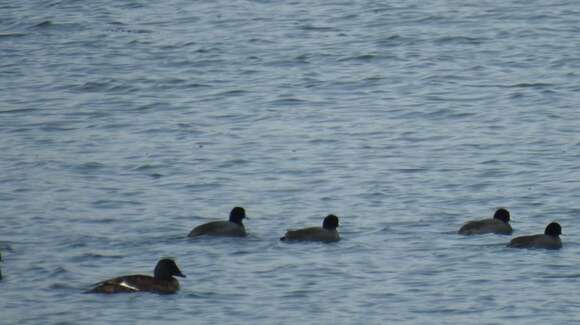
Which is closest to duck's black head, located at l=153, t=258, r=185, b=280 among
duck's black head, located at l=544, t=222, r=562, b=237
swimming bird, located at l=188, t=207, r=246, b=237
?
swimming bird, located at l=188, t=207, r=246, b=237

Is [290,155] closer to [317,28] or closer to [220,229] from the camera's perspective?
[220,229]

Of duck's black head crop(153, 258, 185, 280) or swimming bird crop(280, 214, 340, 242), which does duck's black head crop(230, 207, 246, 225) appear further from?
duck's black head crop(153, 258, 185, 280)

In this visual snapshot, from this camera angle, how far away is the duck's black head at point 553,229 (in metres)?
21.3

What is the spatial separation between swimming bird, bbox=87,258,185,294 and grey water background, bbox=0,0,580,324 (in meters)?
0.15

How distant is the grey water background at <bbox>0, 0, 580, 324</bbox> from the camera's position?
765 inches

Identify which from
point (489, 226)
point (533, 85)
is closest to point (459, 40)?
point (533, 85)

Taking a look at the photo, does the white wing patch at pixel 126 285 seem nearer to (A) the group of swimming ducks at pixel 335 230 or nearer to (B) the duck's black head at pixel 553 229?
(A) the group of swimming ducks at pixel 335 230

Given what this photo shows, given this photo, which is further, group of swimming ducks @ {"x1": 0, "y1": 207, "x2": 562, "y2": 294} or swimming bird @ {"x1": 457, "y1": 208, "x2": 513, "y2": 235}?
swimming bird @ {"x1": 457, "y1": 208, "x2": 513, "y2": 235}

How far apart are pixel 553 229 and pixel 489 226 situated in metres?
0.93

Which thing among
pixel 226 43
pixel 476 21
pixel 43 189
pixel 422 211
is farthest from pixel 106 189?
pixel 476 21

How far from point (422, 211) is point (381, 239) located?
1794 mm

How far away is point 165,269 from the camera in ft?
63.7

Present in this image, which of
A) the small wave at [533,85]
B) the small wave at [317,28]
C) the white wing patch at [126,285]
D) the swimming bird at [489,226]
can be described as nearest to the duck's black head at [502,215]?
Answer: the swimming bird at [489,226]

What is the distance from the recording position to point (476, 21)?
4038 cm
